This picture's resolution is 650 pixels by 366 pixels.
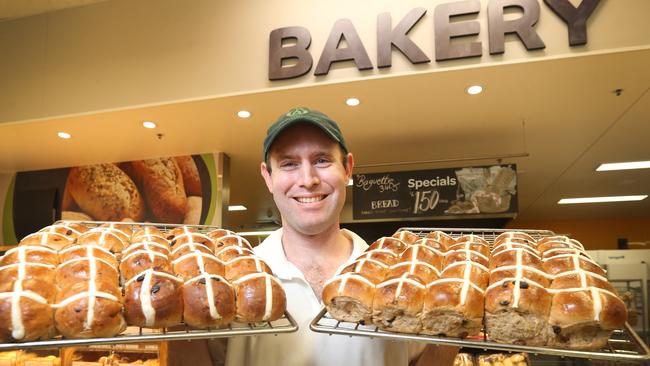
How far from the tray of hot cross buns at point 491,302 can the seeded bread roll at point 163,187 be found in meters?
3.57

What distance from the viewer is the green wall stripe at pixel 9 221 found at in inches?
205

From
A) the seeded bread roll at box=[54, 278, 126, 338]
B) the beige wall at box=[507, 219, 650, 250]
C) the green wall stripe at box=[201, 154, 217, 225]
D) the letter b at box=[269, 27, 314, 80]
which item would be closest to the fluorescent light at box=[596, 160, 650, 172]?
the beige wall at box=[507, 219, 650, 250]

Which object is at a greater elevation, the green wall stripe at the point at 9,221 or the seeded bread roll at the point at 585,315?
the green wall stripe at the point at 9,221

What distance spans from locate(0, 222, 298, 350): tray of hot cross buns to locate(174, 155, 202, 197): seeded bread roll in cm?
314

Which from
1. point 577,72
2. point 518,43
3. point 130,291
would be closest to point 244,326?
point 130,291

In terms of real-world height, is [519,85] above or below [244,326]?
above

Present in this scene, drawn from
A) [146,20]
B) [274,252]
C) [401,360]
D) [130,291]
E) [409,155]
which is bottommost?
[401,360]

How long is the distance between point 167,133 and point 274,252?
274 centimetres

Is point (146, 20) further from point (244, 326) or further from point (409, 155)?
point (244, 326)

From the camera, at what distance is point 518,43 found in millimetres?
2873

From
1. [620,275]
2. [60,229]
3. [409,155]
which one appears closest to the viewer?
[60,229]

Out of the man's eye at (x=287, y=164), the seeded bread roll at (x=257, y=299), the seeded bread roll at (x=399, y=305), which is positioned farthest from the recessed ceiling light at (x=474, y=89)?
the seeded bread roll at (x=257, y=299)

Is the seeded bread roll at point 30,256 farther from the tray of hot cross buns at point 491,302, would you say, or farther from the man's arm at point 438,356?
the man's arm at point 438,356

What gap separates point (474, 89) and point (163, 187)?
123 inches
